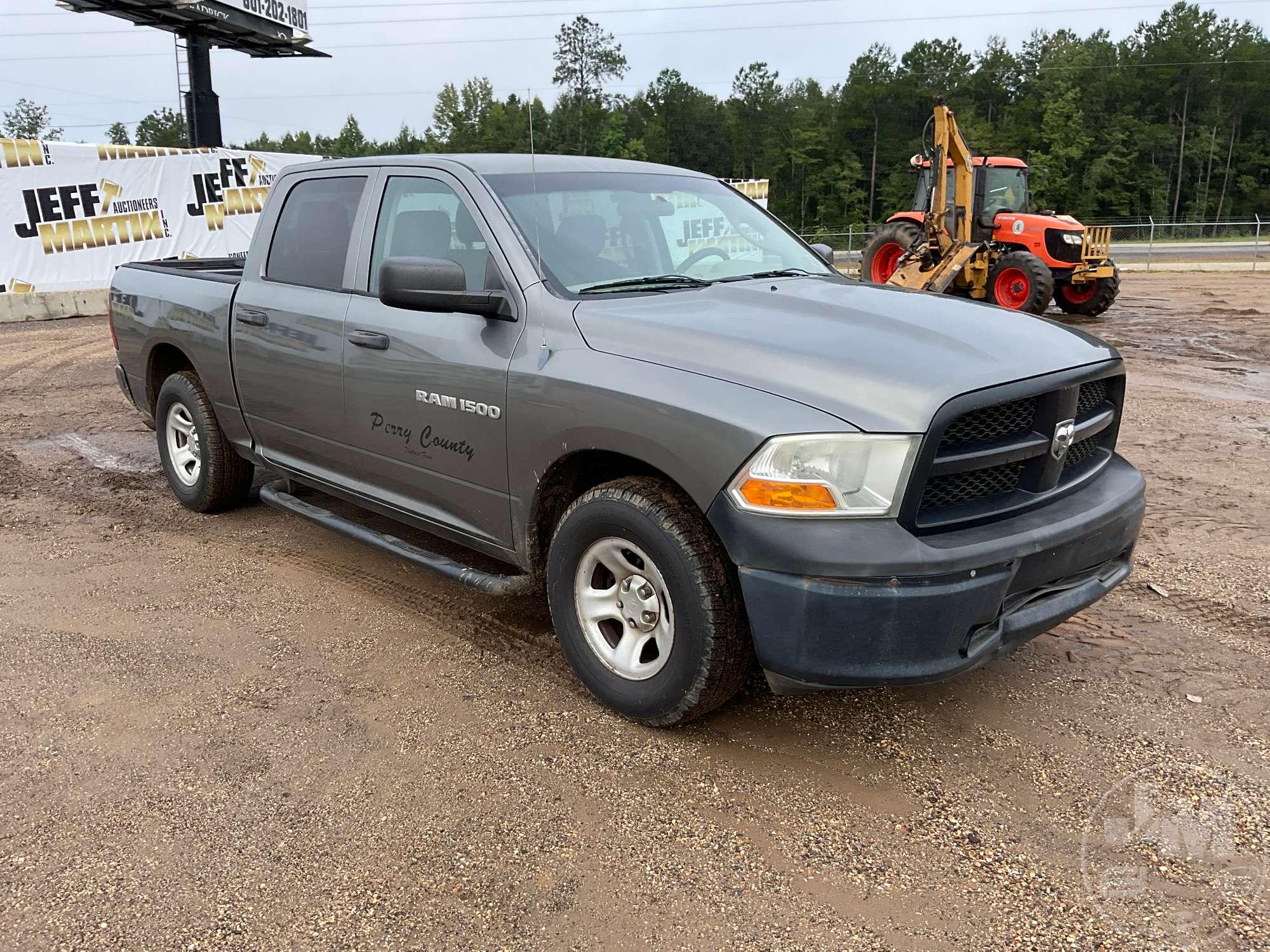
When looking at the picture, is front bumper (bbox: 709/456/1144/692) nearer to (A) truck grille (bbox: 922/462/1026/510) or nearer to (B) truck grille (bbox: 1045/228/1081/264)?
(A) truck grille (bbox: 922/462/1026/510)

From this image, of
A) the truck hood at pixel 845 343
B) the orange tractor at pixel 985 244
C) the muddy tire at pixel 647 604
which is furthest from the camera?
the orange tractor at pixel 985 244

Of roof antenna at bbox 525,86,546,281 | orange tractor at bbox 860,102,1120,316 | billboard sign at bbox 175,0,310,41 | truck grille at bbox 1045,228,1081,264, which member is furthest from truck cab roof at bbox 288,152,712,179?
billboard sign at bbox 175,0,310,41

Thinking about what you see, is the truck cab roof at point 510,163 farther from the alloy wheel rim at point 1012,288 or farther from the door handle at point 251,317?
the alloy wheel rim at point 1012,288

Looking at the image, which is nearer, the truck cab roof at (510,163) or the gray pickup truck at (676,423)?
the gray pickup truck at (676,423)

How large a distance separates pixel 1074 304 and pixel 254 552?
15.3m

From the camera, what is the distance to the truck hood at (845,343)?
9.32 ft

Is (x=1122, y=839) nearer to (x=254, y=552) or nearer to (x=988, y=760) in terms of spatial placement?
(x=988, y=760)

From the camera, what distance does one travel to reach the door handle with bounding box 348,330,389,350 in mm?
4035

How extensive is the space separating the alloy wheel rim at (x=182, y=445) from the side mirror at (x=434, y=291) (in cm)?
274

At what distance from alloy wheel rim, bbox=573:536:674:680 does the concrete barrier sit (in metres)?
16.5

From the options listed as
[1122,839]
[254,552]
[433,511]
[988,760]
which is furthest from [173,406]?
[1122,839]

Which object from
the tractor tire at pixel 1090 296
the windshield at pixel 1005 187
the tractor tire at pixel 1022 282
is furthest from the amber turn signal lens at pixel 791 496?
the windshield at pixel 1005 187

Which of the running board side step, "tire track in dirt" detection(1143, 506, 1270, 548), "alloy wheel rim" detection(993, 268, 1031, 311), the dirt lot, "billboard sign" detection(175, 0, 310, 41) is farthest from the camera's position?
"billboard sign" detection(175, 0, 310, 41)

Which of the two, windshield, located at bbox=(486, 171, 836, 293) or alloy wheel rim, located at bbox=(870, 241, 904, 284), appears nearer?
windshield, located at bbox=(486, 171, 836, 293)
